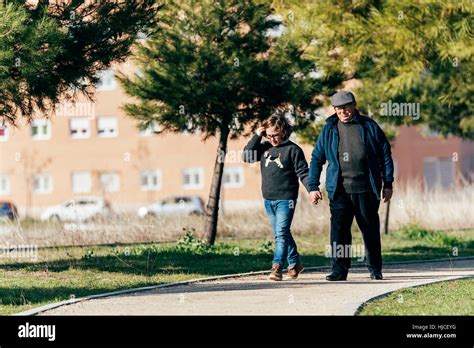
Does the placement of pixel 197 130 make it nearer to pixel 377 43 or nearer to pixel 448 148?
pixel 377 43

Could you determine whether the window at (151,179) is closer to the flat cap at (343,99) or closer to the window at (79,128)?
the window at (79,128)

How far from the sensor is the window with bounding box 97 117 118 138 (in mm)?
61562

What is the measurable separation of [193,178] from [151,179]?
2.47 meters

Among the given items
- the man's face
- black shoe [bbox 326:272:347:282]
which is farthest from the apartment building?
the man's face

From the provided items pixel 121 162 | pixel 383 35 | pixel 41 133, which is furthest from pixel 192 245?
pixel 41 133

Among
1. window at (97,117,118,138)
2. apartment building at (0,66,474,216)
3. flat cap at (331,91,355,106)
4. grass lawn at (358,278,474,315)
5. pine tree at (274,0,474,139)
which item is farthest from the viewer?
window at (97,117,118,138)

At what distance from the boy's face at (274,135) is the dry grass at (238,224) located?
546 centimetres

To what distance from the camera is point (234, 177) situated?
60875 mm

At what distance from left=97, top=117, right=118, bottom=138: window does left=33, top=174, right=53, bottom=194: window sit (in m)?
4.38

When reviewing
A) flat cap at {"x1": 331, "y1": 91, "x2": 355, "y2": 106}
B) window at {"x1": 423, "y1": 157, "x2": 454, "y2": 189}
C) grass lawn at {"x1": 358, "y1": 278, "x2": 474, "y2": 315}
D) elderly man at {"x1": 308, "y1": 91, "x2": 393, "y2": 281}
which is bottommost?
grass lawn at {"x1": 358, "y1": 278, "x2": 474, "y2": 315}

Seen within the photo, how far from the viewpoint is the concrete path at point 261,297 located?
10.1 m

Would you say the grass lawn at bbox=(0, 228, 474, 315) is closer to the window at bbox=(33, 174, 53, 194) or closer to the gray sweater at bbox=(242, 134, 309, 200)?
the gray sweater at bbox=(242, 134, 309, 200)

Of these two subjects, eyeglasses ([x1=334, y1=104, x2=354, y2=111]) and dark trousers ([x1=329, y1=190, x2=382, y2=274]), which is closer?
eyeglasses ([x1=334, y1=104, x2=354, y2=111])
